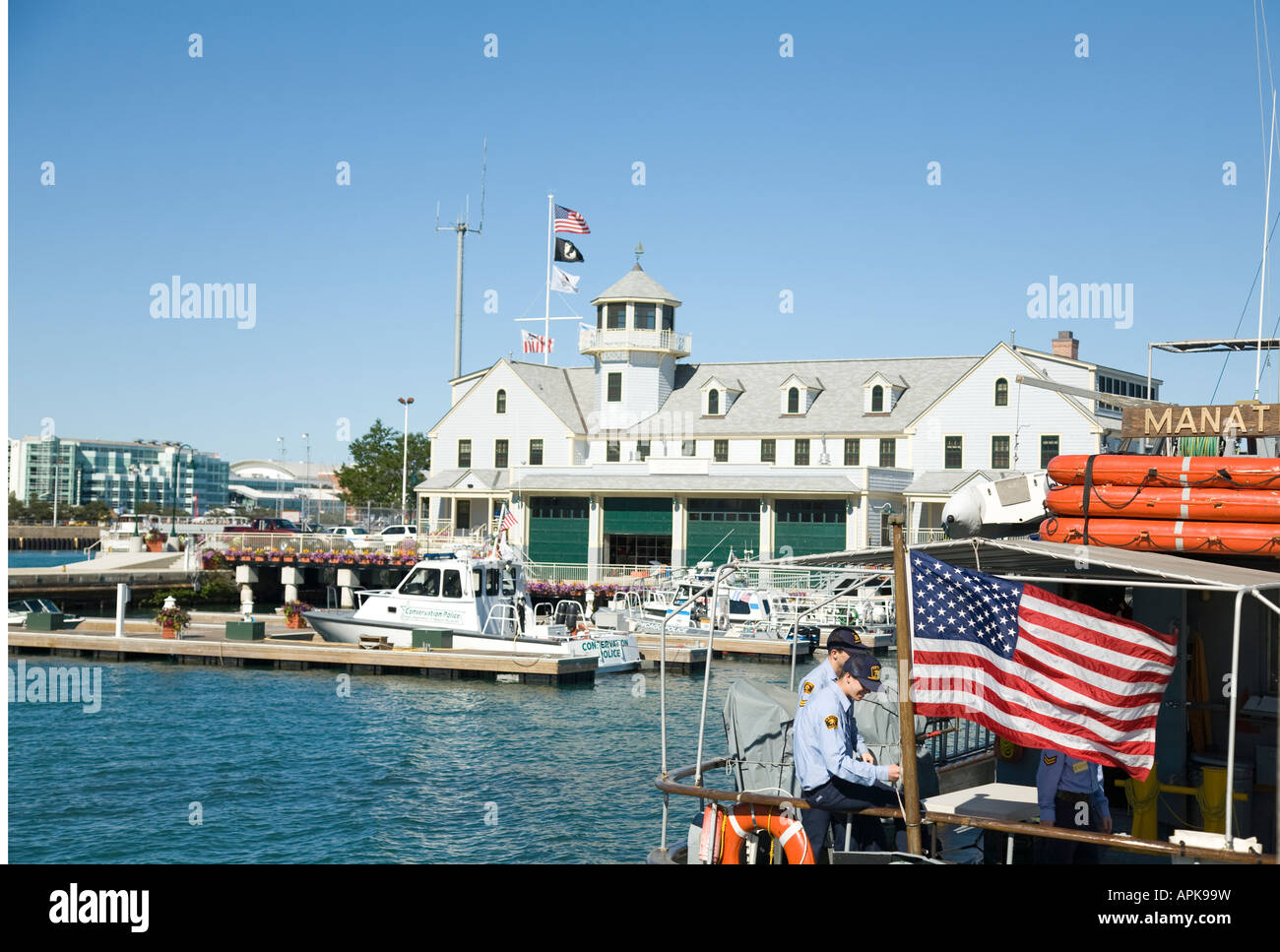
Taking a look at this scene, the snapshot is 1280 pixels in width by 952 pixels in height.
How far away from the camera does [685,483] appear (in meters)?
60.3

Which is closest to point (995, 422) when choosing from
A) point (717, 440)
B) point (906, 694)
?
point (717, 440)

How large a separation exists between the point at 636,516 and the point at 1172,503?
5069 cm

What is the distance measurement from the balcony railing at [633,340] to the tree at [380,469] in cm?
2453

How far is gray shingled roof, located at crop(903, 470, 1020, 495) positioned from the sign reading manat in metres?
44.0

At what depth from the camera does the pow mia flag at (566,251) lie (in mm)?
72625

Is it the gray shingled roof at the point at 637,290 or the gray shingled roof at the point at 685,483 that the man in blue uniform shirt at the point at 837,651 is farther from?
the gray shingled roof at the point at 637,290

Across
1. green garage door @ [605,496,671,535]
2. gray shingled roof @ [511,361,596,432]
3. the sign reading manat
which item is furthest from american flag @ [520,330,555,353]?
the sign reading manat

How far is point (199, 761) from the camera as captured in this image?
78.3 ft

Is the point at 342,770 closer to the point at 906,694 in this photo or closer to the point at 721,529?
the point at 906,694

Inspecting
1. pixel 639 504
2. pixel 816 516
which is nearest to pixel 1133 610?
pixel 816 516

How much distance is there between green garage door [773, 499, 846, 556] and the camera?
57688mm

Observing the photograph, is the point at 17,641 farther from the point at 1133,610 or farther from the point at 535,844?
the point at 1133,610

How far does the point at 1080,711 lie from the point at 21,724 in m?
24.6

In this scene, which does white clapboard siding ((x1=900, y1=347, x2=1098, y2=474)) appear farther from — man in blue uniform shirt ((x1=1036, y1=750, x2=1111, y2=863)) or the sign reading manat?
man in blue uniform shirt ((x1=1036, y1=750, x2=1111, y2=863))
